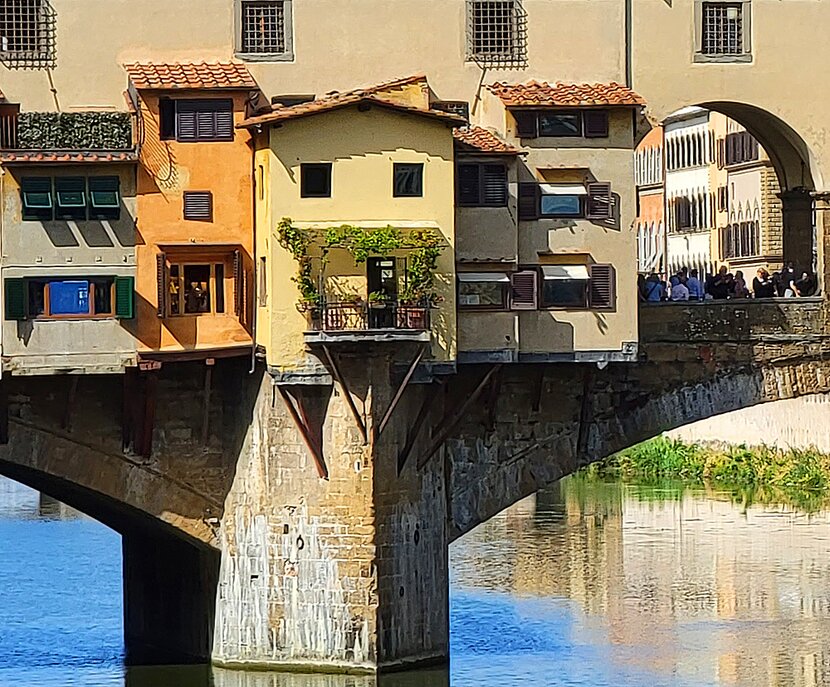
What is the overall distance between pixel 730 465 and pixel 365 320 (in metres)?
25.5

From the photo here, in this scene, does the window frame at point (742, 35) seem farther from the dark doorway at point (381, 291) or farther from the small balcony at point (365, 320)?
the small balcony at point (365, 320)

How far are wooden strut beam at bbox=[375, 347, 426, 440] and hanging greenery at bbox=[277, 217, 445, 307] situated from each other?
25.5 inches

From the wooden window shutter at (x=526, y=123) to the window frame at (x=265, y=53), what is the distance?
2871 millimetres

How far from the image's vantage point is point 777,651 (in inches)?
1316

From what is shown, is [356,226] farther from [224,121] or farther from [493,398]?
[493,398]

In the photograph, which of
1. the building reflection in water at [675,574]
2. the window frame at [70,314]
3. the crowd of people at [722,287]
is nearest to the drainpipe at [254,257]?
the window frame at [70,314]

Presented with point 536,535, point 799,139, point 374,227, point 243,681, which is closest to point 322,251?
point 374,227

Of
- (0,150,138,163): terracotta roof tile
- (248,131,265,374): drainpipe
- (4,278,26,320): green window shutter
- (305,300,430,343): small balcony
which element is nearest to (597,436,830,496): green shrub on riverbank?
(248,131,265,374): drainpipe

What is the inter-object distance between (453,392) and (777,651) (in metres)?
5.54

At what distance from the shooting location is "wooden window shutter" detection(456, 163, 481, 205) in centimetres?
3083

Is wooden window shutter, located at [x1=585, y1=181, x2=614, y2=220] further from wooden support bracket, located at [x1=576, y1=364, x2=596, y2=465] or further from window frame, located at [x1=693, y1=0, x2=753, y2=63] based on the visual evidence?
window frame, located at [x1=693, y1=0, x2=753, y2=63]

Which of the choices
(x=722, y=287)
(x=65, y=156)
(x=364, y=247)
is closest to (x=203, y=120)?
(x=65, y=156)

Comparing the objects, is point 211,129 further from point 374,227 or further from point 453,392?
point 453,392

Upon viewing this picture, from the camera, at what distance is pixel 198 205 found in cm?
3059
